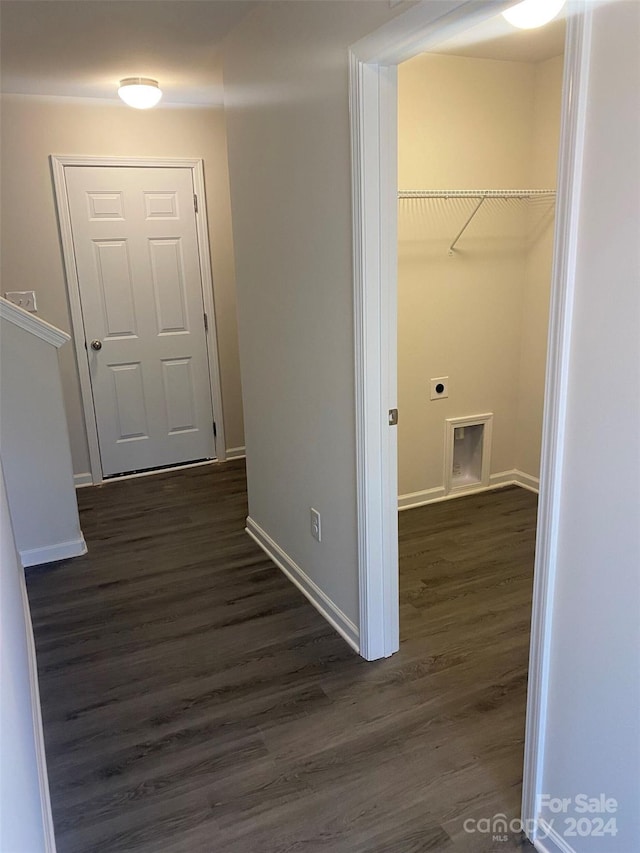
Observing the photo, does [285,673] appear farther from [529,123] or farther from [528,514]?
[529,123]

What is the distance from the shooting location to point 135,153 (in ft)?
13.6

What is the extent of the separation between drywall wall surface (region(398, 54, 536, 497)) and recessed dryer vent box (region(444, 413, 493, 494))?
61 millimetres

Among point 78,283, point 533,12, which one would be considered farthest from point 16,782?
point 78,283

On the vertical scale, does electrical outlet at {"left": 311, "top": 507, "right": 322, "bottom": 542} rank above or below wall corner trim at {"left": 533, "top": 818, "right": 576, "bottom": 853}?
above

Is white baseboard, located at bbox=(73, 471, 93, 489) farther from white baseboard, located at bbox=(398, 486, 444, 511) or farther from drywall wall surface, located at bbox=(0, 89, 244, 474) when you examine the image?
white baseboard, located at bbox=(398, 486, 444, 511)

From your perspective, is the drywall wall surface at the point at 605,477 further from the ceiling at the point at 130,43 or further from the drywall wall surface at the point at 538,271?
the drywall wall surface at the point at 538,271

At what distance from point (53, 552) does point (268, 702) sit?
169 cm

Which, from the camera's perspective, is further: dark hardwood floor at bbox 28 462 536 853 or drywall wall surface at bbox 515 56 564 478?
drywall wall surface at bbox 515 56 564 478

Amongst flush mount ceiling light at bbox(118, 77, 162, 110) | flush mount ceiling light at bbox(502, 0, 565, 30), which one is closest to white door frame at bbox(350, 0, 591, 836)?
flush mount ceiling light at bbox(502, 0, 565, 30)

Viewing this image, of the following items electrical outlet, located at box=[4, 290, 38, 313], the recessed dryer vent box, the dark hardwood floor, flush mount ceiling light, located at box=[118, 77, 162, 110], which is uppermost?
flush mount ceiling light, located at box=[118, 77, 162, 110]

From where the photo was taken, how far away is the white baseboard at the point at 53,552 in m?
3.29

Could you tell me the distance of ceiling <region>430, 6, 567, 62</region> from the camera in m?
2.89

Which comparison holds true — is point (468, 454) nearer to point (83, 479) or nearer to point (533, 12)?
point (533, 12)

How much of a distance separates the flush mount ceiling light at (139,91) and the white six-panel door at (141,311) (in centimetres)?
65
